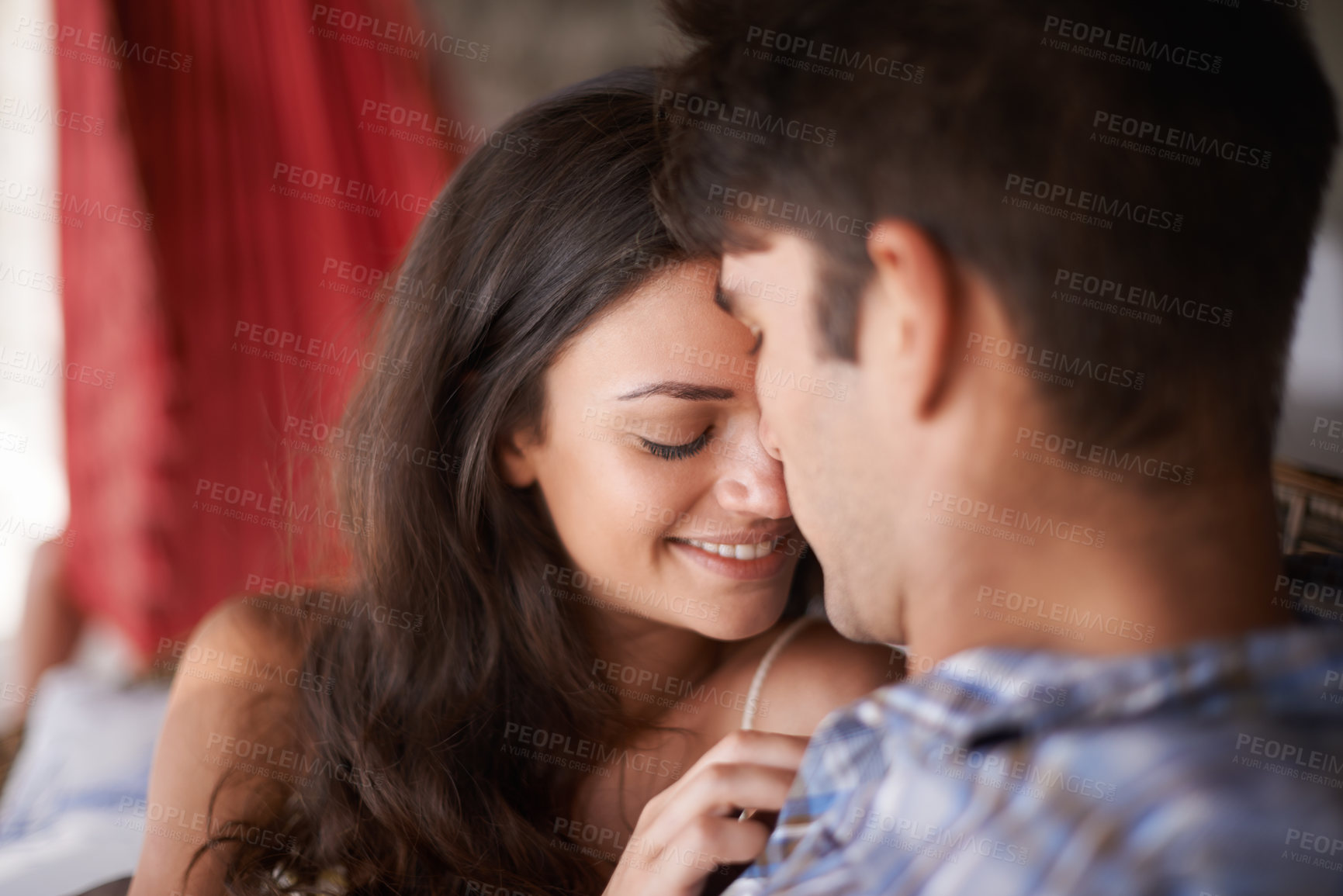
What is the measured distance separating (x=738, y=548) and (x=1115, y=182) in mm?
612

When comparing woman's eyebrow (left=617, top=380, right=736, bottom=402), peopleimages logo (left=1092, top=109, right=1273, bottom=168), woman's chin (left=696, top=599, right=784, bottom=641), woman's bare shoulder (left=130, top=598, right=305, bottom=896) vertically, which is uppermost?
peopleimages logo (left=1092, top=109, right=1273, bottom=168)

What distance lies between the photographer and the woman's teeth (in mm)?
1059

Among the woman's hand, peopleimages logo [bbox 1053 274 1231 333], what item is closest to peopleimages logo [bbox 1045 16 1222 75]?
peopleimages logo [bbox 1053 274 1231 333]

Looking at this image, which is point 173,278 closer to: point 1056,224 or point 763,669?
point 763,669

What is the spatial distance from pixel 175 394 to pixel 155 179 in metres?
0.39

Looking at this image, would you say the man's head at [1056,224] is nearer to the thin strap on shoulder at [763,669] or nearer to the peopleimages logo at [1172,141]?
the peopleimages logo at [1172,141]

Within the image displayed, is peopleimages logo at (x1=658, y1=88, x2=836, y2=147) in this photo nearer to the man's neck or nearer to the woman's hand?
the man's neck

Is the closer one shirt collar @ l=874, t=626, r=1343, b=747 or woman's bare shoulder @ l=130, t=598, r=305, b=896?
shirt collar @ l=874, t=626, r=1343, b=747

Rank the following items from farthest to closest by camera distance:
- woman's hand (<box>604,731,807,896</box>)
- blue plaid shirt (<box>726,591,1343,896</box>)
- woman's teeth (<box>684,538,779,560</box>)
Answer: woman's teeth (<box>684,538,779,560</box>) → woman's hand (<box>604,731,807,896</box>) → blue plaid shirt (<box>726,591,1343,896</box>)

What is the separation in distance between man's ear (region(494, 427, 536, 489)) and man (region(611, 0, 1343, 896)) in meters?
0.58

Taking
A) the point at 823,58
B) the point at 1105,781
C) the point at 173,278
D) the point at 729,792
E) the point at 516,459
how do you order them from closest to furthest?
the point at 1105,781, the point at 823,58, the point at 729,792, the point at 516,459, the point at 173,278

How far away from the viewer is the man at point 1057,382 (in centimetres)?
51

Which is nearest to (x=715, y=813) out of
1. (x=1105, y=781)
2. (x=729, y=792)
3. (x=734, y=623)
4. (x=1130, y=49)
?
(x=729, y=792)

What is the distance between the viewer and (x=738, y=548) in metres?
1.06
